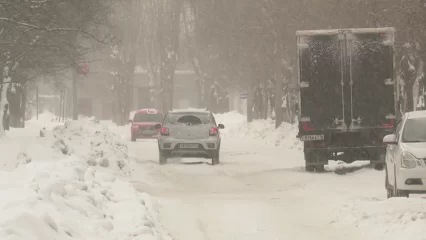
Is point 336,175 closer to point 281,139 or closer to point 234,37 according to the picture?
point 281,139

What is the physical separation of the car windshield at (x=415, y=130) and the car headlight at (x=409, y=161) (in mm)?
781

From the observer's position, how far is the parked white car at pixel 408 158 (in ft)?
42.1

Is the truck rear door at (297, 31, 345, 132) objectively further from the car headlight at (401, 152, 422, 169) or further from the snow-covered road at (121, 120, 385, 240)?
the car headlight at (401, 152, 422, 169)

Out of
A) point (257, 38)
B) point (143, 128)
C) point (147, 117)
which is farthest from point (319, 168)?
point (147, 117)

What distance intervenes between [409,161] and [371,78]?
278 inches

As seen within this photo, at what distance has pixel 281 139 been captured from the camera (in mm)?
Result: 38156

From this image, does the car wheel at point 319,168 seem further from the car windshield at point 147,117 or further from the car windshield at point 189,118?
the car windshield at point 147,117

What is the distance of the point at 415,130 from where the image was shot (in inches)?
554

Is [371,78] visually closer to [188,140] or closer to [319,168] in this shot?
[319,168]

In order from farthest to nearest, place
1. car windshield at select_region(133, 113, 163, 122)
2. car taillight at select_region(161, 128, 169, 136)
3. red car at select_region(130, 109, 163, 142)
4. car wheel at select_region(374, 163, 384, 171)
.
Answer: car windshield at select_region(133, 113, 163, 122) → red car at select_region(130, 109, 163, 142) → car taillight at select_region(161, 128, 169, 136) → car wheel at select_region(374, 163, 384, 171)

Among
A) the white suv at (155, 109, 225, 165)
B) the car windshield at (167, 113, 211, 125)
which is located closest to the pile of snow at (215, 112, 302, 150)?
the car windshield at (167, 113, 211, 125)

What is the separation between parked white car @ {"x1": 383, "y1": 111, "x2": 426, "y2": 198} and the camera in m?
12.8

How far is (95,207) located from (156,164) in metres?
15.4

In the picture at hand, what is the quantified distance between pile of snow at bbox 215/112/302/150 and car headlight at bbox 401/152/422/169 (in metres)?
19.9
